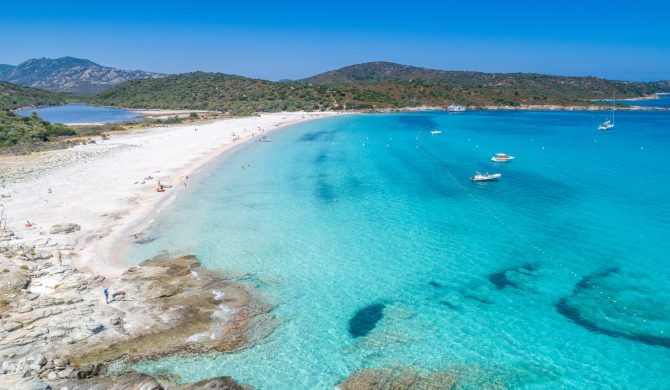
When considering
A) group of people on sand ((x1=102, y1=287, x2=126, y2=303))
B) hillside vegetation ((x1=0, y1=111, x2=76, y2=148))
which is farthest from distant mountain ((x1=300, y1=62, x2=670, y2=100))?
group of people on sand ((x1=102, y1=287, x2=126, y2=303))

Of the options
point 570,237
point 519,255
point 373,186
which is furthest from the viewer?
point 373,186

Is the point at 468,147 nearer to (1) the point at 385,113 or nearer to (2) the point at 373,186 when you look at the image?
(2) the point at 373,186

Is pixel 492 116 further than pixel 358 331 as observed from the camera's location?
Yes

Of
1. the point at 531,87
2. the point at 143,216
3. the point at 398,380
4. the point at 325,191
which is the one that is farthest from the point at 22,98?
the point at 531,87

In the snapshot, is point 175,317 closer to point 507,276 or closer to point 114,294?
point 114,294

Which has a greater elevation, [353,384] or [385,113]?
[385,113]

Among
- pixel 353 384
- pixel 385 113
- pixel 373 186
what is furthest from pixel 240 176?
pixel 385 113
